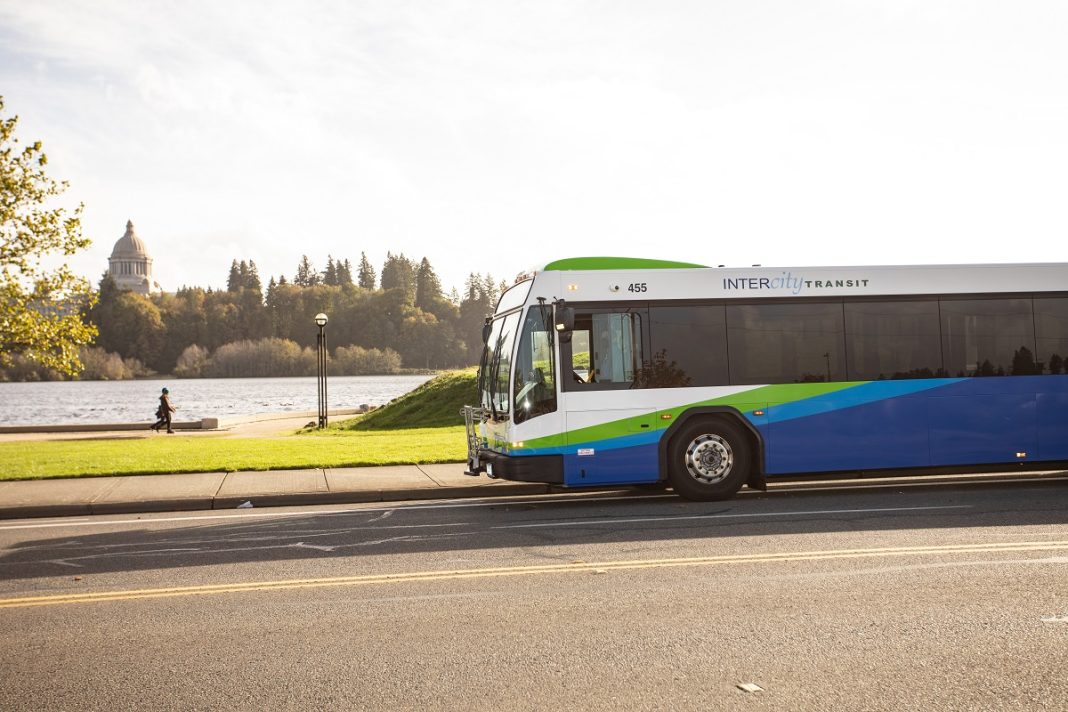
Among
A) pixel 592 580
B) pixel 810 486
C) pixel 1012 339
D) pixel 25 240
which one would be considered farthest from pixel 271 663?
pixel 25 240

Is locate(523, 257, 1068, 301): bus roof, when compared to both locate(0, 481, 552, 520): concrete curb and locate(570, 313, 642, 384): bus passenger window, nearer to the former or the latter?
locate(570, 313, 642, 384): bus passenger window

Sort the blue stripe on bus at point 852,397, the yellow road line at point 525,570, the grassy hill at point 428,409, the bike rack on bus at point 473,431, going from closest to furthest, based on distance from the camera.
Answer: the yellow road line at point 525,570 → the blue stripe on bus at point 852,397 → the bike rack on bus at point 473,431 → the grassy hill at point 428,409

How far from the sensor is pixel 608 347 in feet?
42.3

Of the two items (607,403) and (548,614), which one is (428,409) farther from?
(548,614)

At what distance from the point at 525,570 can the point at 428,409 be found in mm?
30685

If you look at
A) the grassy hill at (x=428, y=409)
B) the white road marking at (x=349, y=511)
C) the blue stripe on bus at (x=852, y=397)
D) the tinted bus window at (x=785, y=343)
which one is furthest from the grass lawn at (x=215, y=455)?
the grassy hill at (x=428, y=409)

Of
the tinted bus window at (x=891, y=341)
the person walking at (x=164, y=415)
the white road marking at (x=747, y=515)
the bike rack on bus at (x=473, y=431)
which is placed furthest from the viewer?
the person walking at (x=164, y=415)

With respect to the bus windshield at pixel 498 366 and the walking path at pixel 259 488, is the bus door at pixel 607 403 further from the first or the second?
the walking path at pixel 259 488

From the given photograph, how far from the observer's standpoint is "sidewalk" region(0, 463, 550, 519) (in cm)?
1296

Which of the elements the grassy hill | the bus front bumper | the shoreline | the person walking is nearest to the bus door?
the bus front bumper

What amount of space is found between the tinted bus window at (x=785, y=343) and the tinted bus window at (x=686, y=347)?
0.59ft

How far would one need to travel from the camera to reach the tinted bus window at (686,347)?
12938mm

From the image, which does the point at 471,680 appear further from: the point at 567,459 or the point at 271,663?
the point at 567,459

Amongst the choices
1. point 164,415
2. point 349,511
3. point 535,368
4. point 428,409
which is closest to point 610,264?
point 535,368
